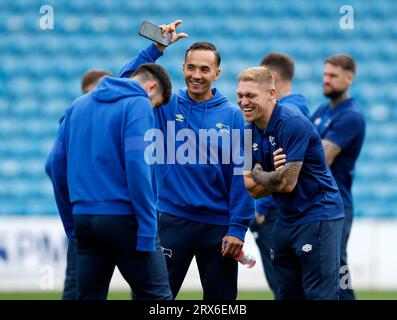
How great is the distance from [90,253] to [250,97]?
1.61 metres

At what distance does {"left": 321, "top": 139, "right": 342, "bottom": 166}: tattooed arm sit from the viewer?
7938mm

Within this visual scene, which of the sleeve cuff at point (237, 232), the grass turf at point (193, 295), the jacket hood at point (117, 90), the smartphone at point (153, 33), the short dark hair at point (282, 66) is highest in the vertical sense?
the smartphone at point (153, 33)

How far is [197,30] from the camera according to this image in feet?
49.7

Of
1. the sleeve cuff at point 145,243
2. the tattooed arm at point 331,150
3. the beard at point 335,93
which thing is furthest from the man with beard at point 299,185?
the beard at point 335,93

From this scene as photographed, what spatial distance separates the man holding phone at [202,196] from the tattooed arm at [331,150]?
1.63 metres

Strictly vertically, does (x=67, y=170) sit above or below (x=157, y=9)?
below

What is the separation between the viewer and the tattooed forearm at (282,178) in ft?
19.7

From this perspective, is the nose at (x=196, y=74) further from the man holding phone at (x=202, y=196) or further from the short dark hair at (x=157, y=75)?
the short dark hair at (x=157, y=75)

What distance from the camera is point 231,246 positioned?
630 cm

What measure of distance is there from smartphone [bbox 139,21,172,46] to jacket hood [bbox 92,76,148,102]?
2.81 feet

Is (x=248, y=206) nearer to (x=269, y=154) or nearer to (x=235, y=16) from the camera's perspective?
(x=269, y=154)

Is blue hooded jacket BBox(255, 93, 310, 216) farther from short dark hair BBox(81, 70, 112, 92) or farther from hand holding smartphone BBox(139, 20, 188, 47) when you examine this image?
short dark hair BBox(81, 70, 112, 92)

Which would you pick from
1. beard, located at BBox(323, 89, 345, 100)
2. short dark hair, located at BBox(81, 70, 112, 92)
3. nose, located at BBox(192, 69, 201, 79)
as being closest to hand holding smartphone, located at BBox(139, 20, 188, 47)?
nose, located at BBox(192, 69, 201, 79)
